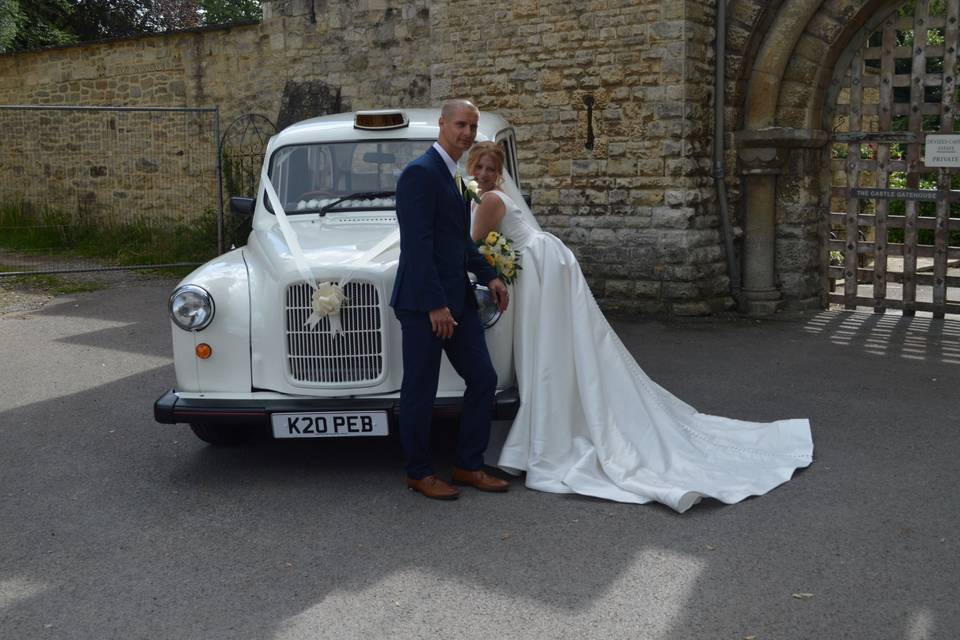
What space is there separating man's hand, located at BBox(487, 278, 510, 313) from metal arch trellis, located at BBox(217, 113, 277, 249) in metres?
10.6

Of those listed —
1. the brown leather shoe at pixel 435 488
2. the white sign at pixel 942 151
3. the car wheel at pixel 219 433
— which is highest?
the white sign at pixel 942 151

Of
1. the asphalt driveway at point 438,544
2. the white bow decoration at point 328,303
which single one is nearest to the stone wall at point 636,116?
the asphalt driveway at point 438,544

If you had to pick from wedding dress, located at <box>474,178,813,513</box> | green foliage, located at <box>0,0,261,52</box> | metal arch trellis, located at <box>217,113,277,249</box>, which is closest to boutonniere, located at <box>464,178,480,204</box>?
wedding dress, located at <box>474,178,813,513</box>

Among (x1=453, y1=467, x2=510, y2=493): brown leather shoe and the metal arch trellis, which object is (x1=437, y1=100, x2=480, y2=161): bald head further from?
the metal arch trellis

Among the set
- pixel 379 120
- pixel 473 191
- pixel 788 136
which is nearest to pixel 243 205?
pixel 379 120

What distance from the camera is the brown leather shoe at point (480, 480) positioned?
17.3 ft

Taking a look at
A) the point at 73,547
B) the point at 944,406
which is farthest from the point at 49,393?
the point at 944,406

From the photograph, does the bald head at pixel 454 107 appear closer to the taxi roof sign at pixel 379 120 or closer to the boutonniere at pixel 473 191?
the boutonniere at pixel 473 191

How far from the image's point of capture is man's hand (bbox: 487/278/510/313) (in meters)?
5.42

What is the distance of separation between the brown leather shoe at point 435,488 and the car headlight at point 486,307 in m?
0.87

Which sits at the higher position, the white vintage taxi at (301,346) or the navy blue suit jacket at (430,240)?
the navy blue suit jacket at (430,240)

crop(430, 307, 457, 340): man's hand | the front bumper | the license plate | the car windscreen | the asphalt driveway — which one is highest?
the car windscreen

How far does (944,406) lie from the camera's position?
7.06 metres

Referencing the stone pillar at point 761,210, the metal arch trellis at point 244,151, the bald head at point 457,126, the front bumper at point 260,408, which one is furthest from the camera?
the metal arch trellis at point 244,151
